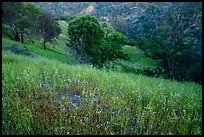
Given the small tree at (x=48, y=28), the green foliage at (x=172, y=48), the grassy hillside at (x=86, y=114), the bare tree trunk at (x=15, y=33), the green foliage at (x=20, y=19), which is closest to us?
the grassy hillside at (x=86, y=114)

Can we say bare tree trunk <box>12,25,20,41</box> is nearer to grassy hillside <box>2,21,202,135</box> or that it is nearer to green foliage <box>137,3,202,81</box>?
green foliage <box>137,3,202,81</box>

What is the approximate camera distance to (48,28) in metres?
18.2

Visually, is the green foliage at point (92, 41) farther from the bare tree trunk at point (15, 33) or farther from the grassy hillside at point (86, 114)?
the grassy hillside at point (86, 114)

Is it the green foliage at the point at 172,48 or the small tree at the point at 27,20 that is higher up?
the small tree at the point at 27,20

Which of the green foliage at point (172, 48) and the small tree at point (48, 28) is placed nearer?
the small tree at point (48, 28)

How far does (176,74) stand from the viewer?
21938 mm

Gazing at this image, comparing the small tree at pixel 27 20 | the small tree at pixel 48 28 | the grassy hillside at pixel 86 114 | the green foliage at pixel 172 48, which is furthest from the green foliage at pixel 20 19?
the grassy hillside at pixel 86 114

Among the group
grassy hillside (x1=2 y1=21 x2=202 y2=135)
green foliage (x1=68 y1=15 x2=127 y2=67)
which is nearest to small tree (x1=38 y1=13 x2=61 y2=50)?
green foliage (x1=68 y1=15 x2=127 y2=67)

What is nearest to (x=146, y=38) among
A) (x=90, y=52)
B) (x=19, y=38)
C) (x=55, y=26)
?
(x=90, y=52)

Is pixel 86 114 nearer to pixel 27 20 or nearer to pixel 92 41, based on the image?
pixel 92 41

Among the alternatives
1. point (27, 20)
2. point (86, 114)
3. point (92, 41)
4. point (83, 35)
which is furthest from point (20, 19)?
point (86, 114)

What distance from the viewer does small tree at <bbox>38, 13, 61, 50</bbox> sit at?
1739 cm

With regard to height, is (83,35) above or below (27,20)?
below

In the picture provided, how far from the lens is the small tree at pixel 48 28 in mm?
17391
